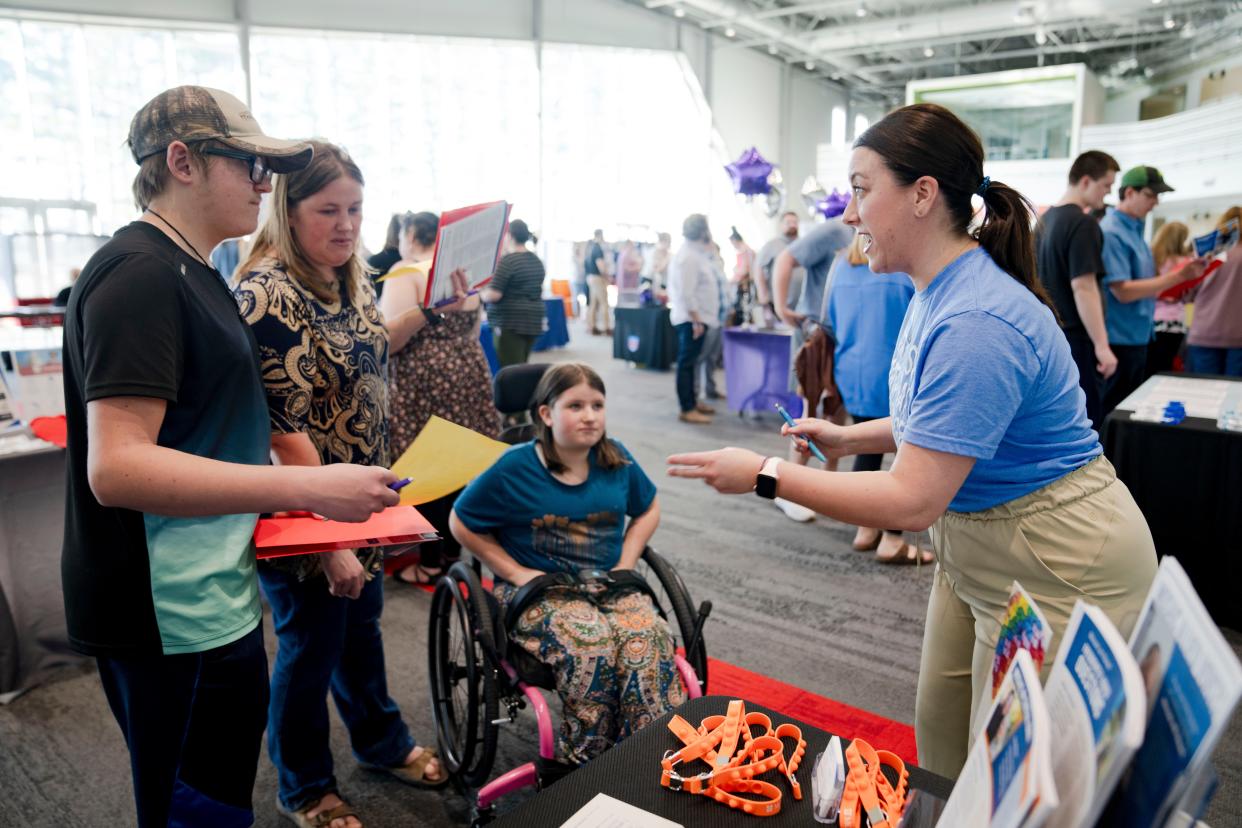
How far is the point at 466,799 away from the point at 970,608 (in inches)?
51.6

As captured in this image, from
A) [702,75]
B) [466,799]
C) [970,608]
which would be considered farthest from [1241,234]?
[702,75]

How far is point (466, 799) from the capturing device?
2035 millimetres

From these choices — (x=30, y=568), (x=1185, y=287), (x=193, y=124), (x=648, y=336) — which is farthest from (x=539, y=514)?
(x=648, y=336)

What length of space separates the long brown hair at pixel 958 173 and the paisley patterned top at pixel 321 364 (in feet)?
3.47

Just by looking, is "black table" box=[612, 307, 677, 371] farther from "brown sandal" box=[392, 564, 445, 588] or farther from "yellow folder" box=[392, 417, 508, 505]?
"yellow folder" box=[392, 417, 508, 505]

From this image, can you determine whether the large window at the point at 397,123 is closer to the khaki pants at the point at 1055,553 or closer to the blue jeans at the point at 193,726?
the blue jeans at the point at 193,726

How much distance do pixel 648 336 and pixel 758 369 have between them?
9.67 feet

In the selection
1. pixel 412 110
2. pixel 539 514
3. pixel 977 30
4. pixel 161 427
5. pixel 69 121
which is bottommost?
pixel 539 514

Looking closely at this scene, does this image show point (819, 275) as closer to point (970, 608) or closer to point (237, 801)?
point (970, 608)

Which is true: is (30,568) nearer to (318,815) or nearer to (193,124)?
(318,815)

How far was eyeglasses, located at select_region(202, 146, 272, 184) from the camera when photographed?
1230 millimetres

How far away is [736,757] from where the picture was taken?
42.4 inches

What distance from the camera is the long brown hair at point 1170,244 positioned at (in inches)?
214

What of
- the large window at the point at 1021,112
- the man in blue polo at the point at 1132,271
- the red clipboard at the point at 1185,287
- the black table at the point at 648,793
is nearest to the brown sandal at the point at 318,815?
the black table at the point at 648,793
